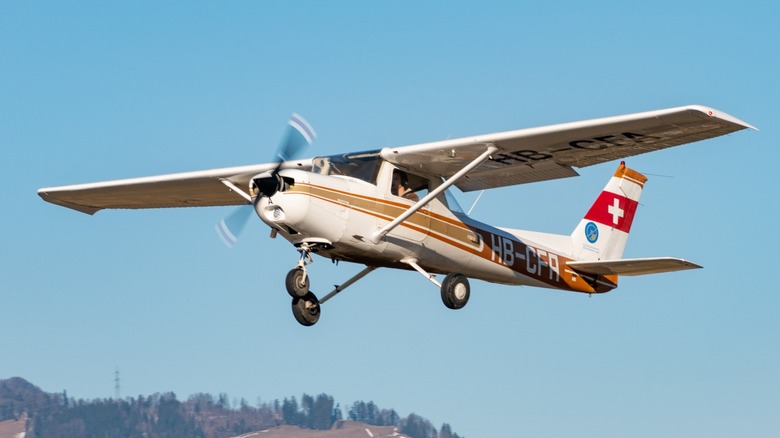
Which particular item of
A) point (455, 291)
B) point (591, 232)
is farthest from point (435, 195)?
point (591, 232)

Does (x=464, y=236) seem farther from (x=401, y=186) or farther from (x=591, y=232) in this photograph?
(x=591, y=232)

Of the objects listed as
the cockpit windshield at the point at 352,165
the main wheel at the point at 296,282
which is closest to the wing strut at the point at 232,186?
the cockpit windshield at the point at 352,165

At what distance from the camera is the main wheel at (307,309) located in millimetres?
18875

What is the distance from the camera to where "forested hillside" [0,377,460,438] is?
162 meters

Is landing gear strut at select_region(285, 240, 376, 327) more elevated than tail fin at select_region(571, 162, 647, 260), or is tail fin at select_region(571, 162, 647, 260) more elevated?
tail fin at select_region(571, 162, 647, 260)

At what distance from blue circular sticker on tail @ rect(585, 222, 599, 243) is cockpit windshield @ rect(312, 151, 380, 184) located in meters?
5.91

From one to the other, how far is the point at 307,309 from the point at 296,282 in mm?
676

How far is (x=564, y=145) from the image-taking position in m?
18.9

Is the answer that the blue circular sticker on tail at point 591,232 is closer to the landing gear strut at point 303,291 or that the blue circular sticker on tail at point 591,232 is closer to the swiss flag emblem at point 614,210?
the swiss flag emblem at point 614,210

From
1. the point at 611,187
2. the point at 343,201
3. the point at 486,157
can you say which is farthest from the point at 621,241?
the point at 343,201

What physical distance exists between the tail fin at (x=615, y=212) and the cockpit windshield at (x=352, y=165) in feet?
19.7

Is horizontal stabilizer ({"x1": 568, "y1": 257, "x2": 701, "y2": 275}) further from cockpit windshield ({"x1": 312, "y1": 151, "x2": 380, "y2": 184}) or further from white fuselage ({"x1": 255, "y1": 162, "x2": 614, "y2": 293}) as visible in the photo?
cockpit windshield ({"x1": 312, "y1": 151, "x2": 380, "y2": 184})

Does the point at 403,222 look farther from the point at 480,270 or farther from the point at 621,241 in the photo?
the point at 621,241

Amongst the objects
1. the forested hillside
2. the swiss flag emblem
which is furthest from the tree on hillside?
the swiss flag emblem
